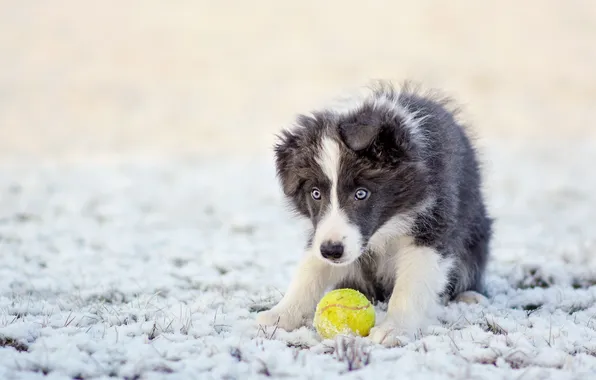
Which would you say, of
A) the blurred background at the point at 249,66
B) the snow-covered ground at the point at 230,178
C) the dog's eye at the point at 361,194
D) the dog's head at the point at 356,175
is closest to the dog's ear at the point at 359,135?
the dog's head at the point at 356,175

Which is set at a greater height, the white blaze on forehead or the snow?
the white blaze on forehead

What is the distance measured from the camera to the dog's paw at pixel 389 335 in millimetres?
3980

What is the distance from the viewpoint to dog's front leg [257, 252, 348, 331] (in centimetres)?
449

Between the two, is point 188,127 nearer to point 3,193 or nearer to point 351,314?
point 3,193

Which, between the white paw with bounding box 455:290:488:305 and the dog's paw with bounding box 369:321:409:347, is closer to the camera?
the dog's paw with bounding box 369:321:409:347

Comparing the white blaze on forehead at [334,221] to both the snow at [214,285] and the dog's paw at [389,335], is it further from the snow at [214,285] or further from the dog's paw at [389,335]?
the snow at [214,285]

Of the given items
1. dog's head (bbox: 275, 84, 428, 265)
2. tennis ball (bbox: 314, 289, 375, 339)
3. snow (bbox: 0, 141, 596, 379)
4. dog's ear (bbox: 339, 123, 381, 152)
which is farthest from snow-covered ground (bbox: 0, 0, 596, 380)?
dog's ear (bbox: 339, 123, 381, 152)

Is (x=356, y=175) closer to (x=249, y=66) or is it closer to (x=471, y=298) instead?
(x=471, y=298)

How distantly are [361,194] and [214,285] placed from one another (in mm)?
1978

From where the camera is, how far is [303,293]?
4723 millimetres

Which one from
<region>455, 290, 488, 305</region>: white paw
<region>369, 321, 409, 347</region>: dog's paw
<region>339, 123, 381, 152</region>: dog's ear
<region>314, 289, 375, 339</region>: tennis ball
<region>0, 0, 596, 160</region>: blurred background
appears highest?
<region>0, 0, 596, 160</region>: blurred background

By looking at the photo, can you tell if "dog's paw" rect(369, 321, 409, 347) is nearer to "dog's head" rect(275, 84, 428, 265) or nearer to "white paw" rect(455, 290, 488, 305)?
"dog's head" rect(275, 84, 428, 265)

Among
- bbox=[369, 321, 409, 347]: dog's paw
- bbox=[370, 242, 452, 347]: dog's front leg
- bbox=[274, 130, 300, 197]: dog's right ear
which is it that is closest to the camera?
bbox=[369, 321, 409, 347]: dog's paw

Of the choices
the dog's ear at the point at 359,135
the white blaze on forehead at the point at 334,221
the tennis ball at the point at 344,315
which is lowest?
the tennis ball at the point at 344,315
